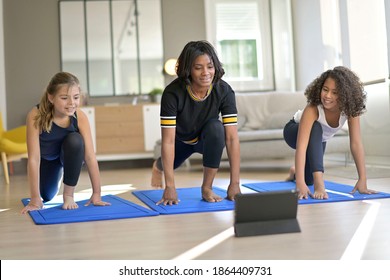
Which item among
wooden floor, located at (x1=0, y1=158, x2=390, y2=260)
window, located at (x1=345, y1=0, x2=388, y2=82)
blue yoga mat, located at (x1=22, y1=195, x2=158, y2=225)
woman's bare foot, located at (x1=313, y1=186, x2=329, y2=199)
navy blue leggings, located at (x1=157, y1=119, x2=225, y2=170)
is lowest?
wooden floor, located at (x1=0, y1=158, x2=390, y2=260)

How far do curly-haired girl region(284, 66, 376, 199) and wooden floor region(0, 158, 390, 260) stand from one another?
0.24m

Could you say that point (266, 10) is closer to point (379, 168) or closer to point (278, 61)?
point (278, 61)

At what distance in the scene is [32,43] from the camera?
254 inches

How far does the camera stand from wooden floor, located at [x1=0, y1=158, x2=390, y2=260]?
1401mm

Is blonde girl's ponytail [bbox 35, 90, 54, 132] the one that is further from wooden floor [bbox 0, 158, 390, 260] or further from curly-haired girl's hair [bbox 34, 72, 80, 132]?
wooden floor [bbox 0, 158, 390, 260]

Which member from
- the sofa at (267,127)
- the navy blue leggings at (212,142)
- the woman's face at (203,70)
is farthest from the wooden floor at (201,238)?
the sofa at (267,127)

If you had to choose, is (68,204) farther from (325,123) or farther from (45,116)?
(325,123)

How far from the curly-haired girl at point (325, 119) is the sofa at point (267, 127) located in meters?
1.89

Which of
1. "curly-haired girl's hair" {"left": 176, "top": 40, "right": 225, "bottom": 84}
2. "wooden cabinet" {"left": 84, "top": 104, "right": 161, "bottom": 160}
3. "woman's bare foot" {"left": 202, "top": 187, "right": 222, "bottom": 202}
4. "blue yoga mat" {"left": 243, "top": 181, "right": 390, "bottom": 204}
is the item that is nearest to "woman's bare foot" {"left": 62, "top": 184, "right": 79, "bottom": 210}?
"woman's bare foot" {"left": 202, "top": 187, "right": 222, "bottom": 202}

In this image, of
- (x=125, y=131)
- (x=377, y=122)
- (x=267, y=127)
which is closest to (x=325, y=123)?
(x=377, y=122)

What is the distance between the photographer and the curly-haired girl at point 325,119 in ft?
8.12

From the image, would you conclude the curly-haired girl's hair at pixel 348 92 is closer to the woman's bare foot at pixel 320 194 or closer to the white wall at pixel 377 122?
the woman's bare foot at pixel 320 194

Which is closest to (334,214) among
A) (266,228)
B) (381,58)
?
(266,228)

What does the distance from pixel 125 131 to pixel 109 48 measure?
3.98ft
